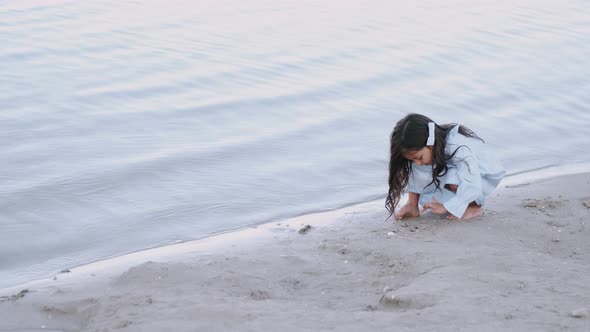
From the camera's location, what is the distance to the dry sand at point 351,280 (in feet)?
11.2

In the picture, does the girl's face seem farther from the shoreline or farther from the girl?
the shoreline

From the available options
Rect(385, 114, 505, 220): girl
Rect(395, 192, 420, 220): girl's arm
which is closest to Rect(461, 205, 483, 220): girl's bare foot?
Rect(385, 114, 505, 220): girl

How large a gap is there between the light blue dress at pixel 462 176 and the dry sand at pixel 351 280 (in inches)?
5.2

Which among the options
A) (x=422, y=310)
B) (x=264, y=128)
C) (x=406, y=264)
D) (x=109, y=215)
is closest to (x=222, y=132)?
(x=264, y=128)

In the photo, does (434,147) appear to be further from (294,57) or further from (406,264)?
(294,57)

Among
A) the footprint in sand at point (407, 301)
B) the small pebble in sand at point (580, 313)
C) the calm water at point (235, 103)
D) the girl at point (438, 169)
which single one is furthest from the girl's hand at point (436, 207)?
the small pebble in sand at point (580, 313)

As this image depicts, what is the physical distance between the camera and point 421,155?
4.80m

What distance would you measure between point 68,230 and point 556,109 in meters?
4.61

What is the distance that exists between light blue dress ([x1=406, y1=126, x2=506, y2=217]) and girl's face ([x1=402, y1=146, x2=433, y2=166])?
82 millimetres

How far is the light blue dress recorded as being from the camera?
15.7ft

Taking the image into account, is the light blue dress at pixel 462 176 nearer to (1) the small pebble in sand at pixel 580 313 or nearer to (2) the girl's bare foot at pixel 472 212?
(2) the girl's bare foot at pixel 472 212

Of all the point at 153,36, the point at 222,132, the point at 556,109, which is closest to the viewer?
the point at 222,132

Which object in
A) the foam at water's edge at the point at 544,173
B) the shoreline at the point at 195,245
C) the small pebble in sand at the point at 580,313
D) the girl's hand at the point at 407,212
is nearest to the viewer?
the small pebble in sand at the point at 580,313

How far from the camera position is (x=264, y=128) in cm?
696
